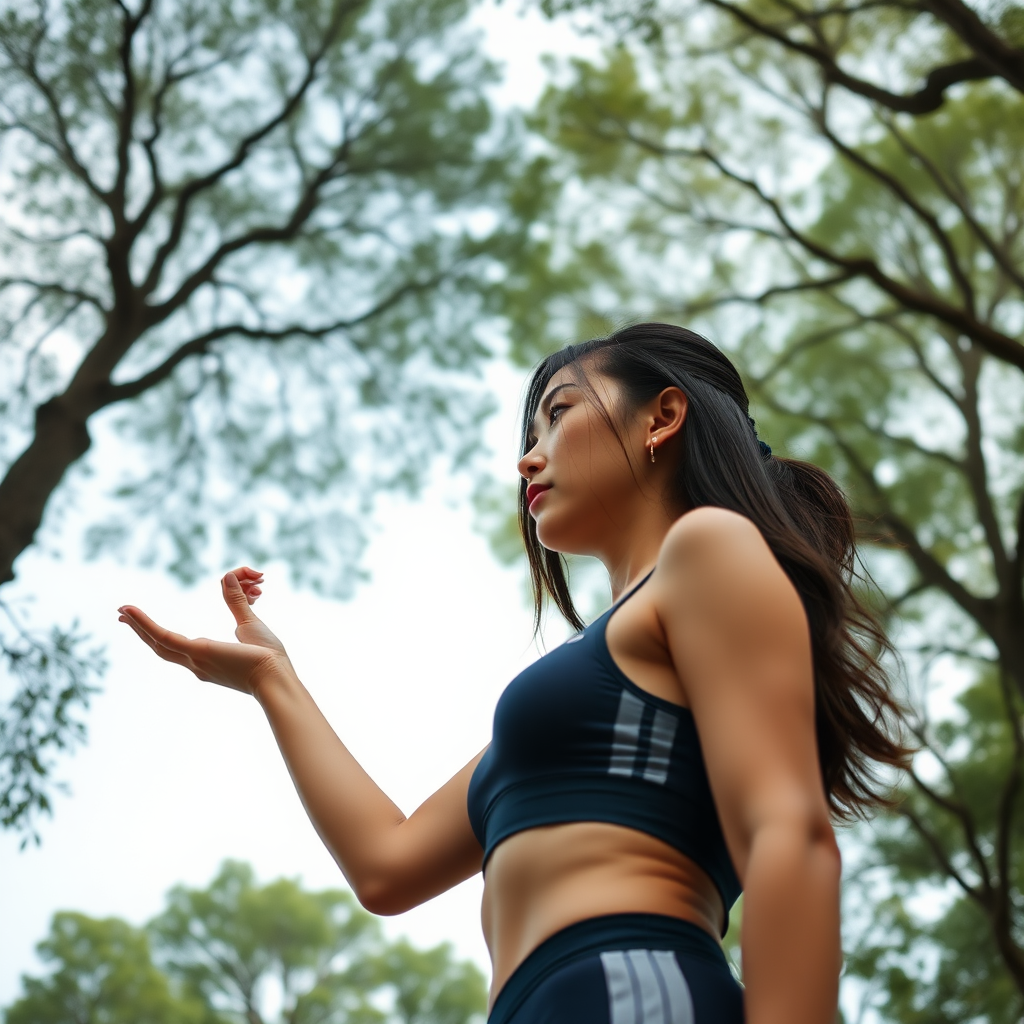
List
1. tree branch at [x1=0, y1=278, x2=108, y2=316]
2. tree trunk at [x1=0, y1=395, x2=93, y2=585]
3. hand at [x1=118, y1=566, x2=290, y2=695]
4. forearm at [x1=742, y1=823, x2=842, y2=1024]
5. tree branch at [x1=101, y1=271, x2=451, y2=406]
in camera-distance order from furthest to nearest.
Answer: tree branch at [x1=0, y1=278, x2=108, y2=316], tree branch at [x1=101, y1=271, x2=451, y2=406], tree trunk at [x1=0, y1=395, x2=93, y2=585], hand at [x1=118, y1=566, x2=290, y2=695], forearm at [x1=742, y1=823, x2=842, y2=1024]

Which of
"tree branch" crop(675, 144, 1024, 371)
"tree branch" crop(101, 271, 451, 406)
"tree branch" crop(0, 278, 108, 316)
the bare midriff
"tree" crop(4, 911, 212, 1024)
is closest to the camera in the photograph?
the bare midriff

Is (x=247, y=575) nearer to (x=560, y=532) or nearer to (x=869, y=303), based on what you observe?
(x=560, y=532)

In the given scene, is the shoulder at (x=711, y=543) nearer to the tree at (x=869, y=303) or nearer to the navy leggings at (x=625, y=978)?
the navy leggings at (x=625, y=978)

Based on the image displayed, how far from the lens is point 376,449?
7348 millimetres

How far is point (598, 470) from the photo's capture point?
1.42 meters

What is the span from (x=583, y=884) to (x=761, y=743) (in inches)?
8.4

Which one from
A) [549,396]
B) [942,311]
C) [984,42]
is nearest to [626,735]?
[549,396]

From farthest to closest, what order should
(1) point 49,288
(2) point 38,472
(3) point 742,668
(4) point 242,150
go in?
(4) point 242,150
(1) point 49,288
(2) point 38,472
(3) point 742,668

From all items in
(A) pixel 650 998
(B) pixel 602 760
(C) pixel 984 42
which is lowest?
(A) pixel 650 998

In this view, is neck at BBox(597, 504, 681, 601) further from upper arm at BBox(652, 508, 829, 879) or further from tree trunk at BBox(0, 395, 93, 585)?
tree trunk at BBox(0, 395, 93, 585)

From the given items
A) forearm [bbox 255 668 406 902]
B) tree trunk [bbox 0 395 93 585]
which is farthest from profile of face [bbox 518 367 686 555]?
tree trunk [bbox 0 395 93 585]

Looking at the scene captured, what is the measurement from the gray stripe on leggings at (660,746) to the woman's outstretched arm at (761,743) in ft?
0.13

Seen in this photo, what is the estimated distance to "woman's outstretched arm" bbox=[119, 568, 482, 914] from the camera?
1.39 metres

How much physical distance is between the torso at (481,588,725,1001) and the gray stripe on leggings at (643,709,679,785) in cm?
2
